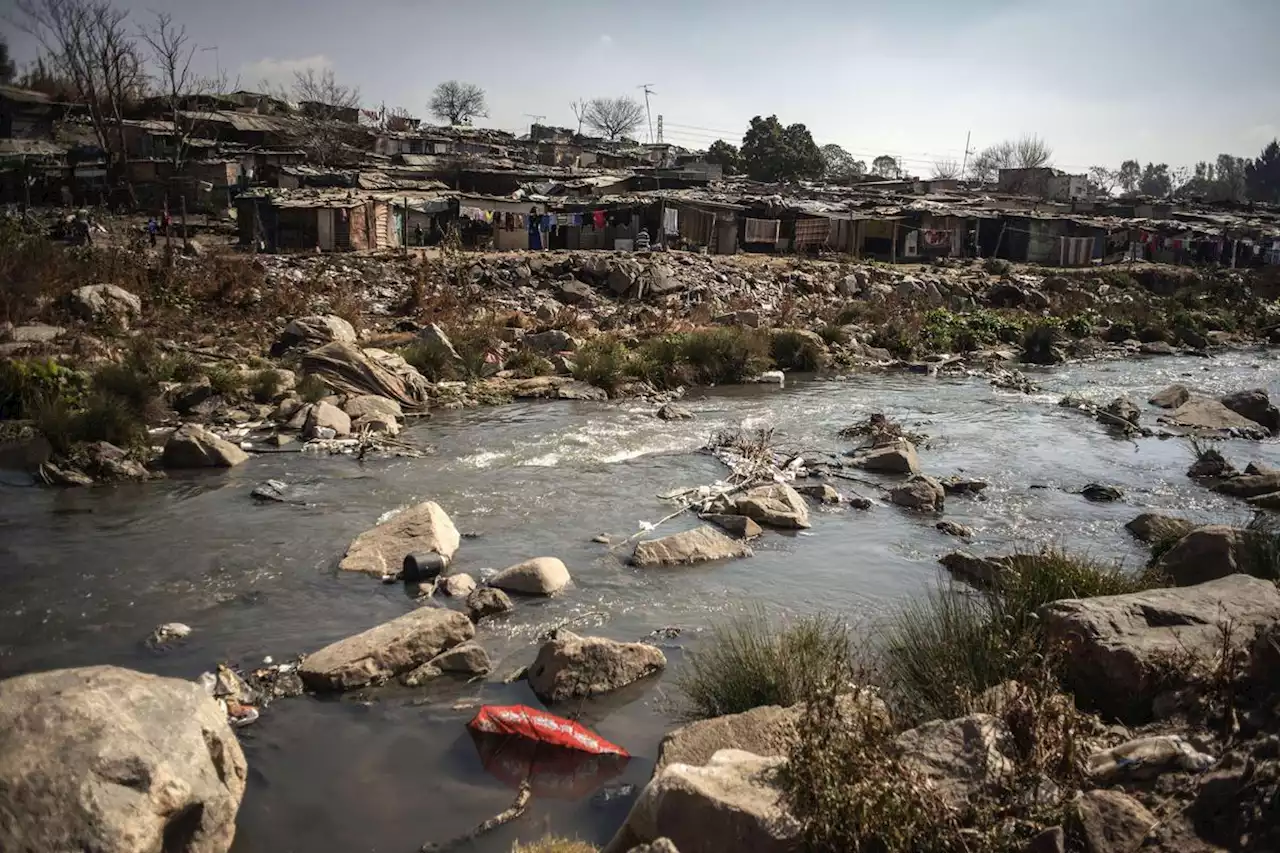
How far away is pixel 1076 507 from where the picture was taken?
372 inches

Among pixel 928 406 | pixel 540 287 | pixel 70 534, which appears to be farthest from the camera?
pixel 540 287

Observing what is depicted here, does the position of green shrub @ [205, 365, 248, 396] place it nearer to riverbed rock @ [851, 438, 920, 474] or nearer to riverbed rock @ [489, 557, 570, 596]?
riverbed rock @ [489, 557, 570, 596]

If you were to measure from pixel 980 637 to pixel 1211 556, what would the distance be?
244 centimetres

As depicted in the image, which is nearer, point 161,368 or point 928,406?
point 161,368

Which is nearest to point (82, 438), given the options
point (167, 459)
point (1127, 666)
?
point (167, 459)

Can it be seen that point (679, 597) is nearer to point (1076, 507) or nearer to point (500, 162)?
point (1076, 507)

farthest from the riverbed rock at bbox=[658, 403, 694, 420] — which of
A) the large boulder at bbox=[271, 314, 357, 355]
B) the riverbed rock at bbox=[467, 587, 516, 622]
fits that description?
the riverbed rock at bbox=[467, 587, 516, 622]

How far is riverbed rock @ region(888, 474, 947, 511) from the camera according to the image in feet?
30.1

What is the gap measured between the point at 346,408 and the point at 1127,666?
10.1 metres

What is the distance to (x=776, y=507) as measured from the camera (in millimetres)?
8578

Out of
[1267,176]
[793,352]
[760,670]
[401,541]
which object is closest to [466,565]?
[401,541]

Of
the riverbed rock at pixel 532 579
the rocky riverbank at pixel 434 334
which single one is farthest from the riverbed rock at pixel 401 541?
the rocky riverbank at pixel 434 334

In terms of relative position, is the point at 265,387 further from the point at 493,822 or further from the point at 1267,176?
the point at 1267,176

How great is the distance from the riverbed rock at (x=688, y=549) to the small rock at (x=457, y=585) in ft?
4.47
